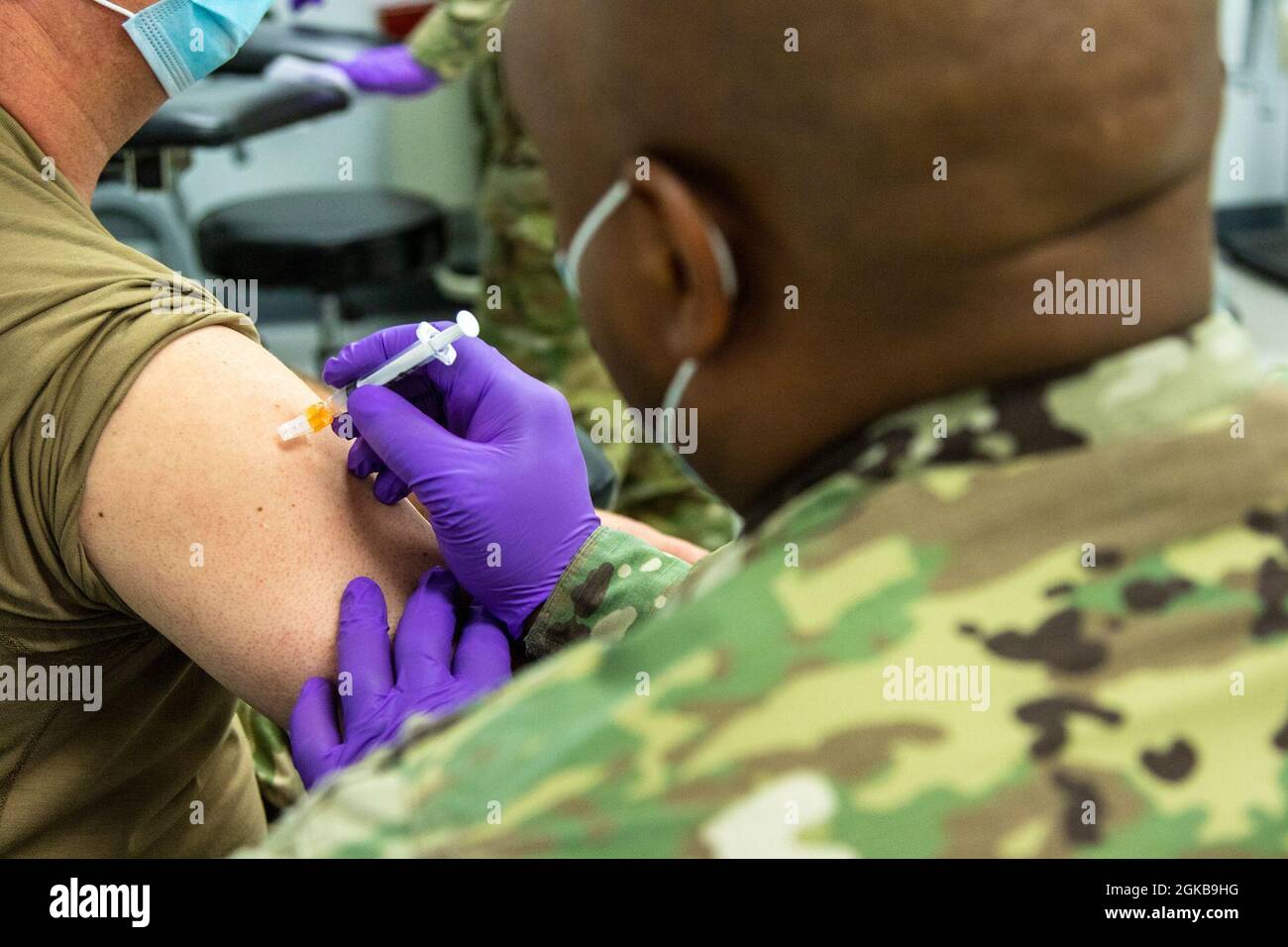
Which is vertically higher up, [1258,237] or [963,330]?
[1258,237]

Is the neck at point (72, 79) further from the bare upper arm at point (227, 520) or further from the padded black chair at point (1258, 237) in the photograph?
the padded black chair at point (1258, 237)

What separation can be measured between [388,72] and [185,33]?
218 cm

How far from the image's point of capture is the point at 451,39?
3.27 metres

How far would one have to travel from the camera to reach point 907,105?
0.66 metres

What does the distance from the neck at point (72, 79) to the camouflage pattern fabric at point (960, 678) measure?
2.23 ft

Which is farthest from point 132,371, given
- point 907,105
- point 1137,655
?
point 1137,655

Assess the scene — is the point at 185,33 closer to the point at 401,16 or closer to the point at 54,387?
the point at 54,387

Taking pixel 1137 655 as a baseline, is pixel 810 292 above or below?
above

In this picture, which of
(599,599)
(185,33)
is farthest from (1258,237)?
(185,33)

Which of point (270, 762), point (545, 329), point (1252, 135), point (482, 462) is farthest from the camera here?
point (1252, 135)

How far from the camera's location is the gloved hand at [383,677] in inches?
40.8

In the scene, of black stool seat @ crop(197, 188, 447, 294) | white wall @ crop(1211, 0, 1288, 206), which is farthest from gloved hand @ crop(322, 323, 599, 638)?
white wall @ crop(1211, 0, 1288, 206)
